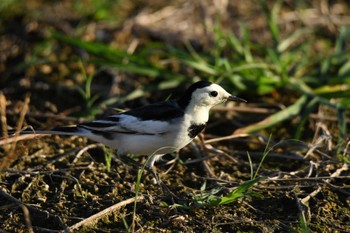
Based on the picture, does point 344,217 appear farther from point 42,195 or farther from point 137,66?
point 137,66

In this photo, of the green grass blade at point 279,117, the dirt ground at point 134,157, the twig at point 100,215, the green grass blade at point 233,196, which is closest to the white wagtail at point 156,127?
the dirt ground at point 134,157

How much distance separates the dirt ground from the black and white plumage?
0.81ft

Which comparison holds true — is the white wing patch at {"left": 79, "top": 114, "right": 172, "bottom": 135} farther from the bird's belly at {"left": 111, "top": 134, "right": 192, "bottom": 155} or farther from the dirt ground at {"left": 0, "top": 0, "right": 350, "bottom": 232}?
the dirt ground at {"left": 0, "top": 0, "right": 350, "bottom": 232}

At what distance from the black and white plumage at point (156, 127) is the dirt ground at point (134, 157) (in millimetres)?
247

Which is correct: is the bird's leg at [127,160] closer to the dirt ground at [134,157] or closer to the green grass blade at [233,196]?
the dirt ground at [134,157]

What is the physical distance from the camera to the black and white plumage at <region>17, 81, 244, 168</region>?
156 inches

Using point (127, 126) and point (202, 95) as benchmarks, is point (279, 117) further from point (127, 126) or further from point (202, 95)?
point (127, 126)

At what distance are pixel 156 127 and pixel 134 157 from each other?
0.64 m

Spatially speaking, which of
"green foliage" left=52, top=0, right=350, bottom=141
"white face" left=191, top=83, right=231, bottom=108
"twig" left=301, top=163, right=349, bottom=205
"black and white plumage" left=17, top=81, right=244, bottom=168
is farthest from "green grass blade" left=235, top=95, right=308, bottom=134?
"twig" left=301, top=163, right=349, bottom=205

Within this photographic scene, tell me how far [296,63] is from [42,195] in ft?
9.22

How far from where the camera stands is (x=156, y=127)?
156 inches

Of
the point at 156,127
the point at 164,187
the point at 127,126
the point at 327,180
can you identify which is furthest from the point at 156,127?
the point at 327,180

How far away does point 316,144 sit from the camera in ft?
14.5

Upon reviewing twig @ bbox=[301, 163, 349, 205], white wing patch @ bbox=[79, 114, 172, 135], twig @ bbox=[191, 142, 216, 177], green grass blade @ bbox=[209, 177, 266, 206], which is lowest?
twig @ bbox=[301, 163, 349, 205]
